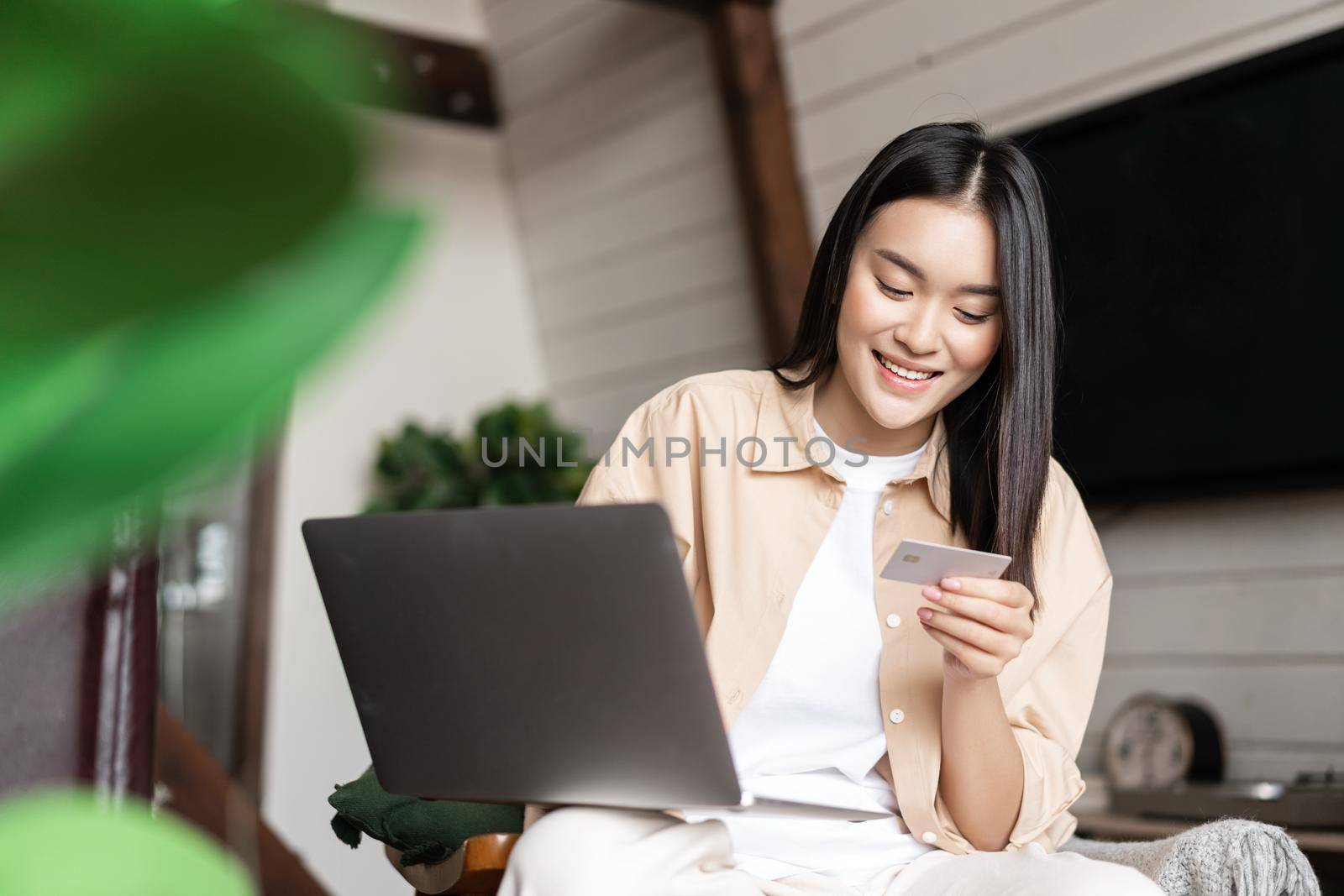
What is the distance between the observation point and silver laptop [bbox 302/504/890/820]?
0.97 m

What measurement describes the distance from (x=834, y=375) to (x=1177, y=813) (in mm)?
1246

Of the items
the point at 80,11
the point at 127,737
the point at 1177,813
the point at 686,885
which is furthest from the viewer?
the point at 1177,813

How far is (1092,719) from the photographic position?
8.61ft

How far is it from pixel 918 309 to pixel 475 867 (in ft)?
2.24

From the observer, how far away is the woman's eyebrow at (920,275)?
4.08 feet

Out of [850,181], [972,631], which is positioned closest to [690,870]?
[972,631]

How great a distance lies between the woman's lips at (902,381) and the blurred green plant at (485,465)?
2.26 m

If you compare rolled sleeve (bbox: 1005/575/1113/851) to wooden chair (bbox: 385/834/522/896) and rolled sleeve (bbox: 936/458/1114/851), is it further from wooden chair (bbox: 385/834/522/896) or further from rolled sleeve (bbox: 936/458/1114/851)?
wooden chair (bbox: 385/834/522/896)

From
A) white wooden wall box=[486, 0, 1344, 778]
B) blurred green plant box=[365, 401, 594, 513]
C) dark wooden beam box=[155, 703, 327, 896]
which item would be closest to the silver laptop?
dark wooden beam box=[155, 703, 327, 896]

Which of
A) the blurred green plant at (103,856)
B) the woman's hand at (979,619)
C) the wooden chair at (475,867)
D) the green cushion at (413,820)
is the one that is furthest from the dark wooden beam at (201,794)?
the blurred green plant at (103,856)

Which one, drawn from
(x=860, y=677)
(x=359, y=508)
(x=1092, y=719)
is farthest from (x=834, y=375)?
(x=359, y=508)

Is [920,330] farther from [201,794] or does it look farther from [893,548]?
[201,794]

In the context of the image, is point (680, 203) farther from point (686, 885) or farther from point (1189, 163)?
point (686, 885)

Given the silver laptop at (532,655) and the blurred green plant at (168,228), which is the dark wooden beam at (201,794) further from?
the blurred green plant at (168,228)
